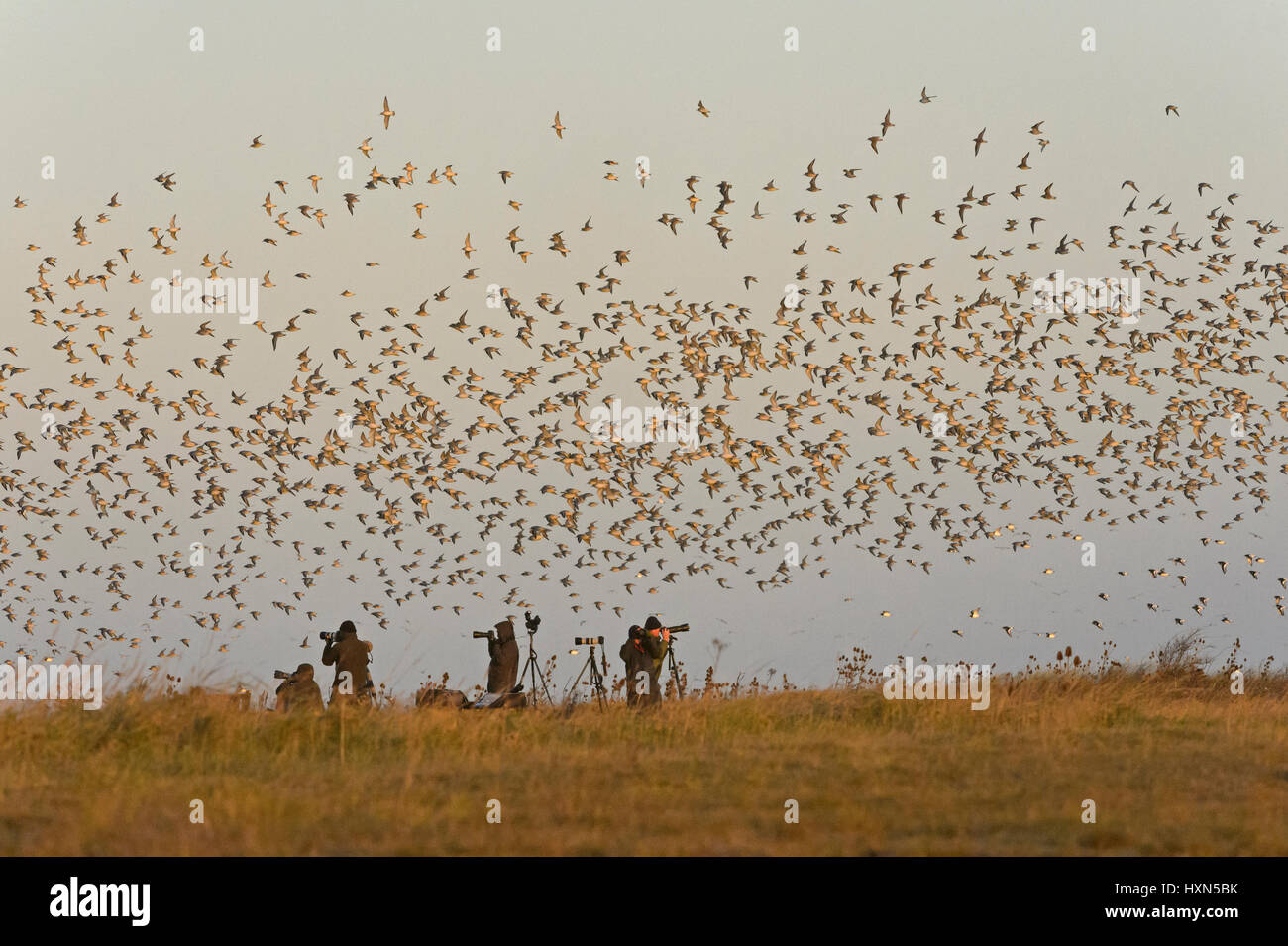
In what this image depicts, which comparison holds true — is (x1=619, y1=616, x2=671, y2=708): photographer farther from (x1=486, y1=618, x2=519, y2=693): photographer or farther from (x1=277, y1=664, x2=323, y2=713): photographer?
(x1=277, y1=664, x2=323, y2=713): photographer

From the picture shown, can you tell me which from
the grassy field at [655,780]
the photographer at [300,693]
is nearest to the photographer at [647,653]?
the grassy field at [655,780]

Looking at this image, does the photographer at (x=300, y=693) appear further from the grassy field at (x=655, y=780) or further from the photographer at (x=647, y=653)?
the photographer at (x=647, y=653)

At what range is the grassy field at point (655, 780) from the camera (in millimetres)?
10727

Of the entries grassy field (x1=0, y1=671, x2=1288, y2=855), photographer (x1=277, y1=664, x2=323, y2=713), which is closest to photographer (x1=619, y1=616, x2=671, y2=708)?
grassy field (x1=0, y1=671, x2=1288, y2=855)

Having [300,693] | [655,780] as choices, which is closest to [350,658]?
[300,693]

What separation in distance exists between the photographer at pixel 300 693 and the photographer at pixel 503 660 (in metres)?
2.42

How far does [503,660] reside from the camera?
20469 mm

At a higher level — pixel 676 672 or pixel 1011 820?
pixel 676 672
